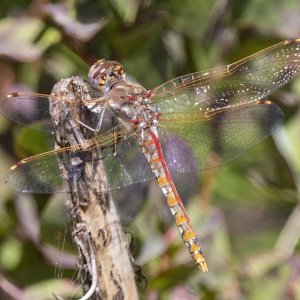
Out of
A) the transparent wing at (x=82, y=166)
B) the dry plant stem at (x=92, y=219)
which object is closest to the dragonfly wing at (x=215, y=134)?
the transparent wing at (x=82, y=166)

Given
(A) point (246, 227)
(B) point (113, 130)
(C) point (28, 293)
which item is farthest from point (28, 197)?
(A) point (246, 227)

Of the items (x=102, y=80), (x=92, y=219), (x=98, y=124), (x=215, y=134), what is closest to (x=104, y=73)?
(x=102, y=80)

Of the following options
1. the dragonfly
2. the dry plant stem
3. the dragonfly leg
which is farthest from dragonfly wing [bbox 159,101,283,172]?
the dry plant stem

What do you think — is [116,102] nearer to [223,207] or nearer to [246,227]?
[223,207]

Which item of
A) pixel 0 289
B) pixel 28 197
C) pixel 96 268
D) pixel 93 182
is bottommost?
pixel 96 268

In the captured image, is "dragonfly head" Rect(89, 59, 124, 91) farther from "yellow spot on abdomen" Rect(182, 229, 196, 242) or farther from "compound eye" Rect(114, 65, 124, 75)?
"yellow spot on abdomen" Rect(182, 229, 196, 242)
